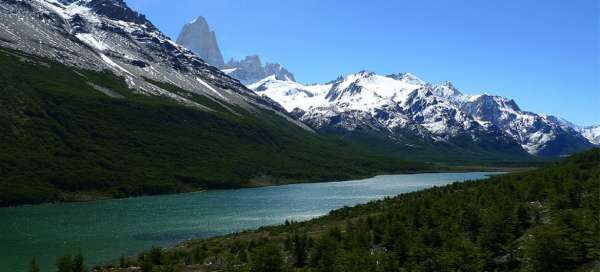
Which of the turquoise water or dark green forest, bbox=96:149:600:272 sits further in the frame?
the turquoise water

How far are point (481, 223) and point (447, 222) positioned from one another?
421 cm

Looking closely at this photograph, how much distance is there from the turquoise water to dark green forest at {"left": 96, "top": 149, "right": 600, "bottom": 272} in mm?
27275

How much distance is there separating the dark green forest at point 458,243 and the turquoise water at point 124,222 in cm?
2728

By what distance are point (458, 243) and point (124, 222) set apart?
9813cm

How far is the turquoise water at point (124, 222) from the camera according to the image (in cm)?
8512

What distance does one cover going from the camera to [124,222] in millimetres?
121312

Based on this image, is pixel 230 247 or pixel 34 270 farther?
pixel 230 247

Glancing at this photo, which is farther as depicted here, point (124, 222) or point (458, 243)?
point (124, 222)

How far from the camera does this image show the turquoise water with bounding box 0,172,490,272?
279ft

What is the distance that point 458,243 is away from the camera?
1586 inches

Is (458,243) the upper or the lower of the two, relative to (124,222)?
upper

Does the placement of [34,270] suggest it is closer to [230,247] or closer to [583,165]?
[230,247]

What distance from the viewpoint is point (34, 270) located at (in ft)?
140

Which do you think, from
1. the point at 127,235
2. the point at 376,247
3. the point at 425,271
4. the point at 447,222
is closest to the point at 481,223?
the point at 447,222
